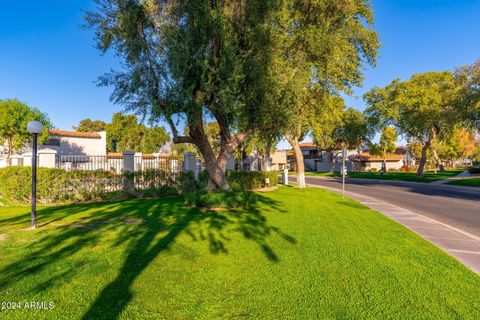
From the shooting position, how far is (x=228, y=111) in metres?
10.8

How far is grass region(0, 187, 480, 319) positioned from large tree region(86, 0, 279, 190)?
481cm

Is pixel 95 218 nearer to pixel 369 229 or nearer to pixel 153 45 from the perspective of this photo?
pixel 153 45

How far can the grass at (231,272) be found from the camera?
11.4ft

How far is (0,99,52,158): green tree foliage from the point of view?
27.6 m

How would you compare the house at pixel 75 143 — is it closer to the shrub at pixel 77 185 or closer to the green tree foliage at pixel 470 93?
the shrub at pixel 77 185

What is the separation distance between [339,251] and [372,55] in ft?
61.9

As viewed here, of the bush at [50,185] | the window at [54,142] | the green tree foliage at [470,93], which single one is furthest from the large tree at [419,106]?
the window at [54,142]

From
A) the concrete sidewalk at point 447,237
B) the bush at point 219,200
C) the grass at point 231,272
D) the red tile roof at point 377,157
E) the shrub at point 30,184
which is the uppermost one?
the red tile roof at point 377,157

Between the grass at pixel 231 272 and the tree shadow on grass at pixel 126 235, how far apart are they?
0.03 m

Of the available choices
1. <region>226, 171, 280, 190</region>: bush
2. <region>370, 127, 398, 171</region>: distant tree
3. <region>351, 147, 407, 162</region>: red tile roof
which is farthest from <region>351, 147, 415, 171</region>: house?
<region>226, 171, 280, 190</region>: bush

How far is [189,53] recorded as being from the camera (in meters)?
10.2

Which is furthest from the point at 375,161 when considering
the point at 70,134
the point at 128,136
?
the point at 70,134

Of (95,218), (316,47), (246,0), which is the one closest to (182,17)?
(246,0)

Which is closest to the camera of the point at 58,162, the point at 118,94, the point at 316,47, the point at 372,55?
the point at 118,94
